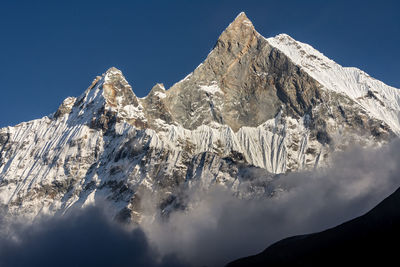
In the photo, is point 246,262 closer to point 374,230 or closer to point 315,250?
point 315,250

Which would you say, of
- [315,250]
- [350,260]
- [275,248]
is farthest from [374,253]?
[275,248]

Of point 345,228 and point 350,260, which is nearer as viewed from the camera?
point 350,260

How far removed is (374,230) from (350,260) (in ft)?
26.6

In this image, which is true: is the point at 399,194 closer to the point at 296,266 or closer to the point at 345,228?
the point at 345,228

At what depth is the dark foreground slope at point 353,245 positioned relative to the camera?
140 meters

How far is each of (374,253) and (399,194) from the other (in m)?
18.8

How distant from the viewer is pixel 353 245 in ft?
487

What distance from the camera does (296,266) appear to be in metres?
155

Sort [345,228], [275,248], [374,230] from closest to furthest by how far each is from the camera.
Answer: [374,230]
[345,228]
[275,248]

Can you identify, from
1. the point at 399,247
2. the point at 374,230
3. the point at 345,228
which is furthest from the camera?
the point at 345,228

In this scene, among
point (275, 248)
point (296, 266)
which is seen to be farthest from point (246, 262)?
point (296, 266)

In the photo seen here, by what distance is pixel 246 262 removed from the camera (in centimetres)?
17188

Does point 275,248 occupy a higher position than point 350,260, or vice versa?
point 275,248

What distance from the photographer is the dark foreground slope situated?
5527 inches
